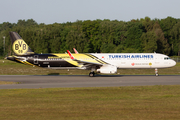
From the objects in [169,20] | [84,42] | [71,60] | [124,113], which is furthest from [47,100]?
[169,20]

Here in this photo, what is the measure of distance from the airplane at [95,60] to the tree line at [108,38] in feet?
165

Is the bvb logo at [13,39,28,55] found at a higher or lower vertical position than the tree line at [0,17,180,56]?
lower

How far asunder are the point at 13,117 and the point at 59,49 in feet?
282

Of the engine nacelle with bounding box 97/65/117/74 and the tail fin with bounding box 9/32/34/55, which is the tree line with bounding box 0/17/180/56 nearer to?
the tail fin with bounding box 9/32/34/55

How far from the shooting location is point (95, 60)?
37000 mm

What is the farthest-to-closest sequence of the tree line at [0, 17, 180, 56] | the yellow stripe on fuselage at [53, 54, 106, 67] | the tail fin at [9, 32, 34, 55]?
the tree line at [0, 17, 180, 56] → the tail fin at [9, 32, 34, 55] → the yellow stripe on fuselage at [53, 54, 106, 67]

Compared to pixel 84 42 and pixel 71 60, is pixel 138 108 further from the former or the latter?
pixel 84 42

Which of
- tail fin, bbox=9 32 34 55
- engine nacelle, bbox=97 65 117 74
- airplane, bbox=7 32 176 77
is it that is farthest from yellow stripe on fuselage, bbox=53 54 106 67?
tail fin, bbox=9 32 34 55

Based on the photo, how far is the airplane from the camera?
3653cm

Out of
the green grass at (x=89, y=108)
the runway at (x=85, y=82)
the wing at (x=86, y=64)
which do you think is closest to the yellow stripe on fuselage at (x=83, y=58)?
the wing at (x=86, y=64)

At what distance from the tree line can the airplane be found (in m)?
50.2

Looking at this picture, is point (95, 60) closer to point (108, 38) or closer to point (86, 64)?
point (86, 64)

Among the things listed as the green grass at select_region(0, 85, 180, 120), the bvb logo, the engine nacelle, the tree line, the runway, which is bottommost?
the green grass at select_region(0, 85, 180, 120)

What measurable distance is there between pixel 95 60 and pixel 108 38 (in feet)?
217
